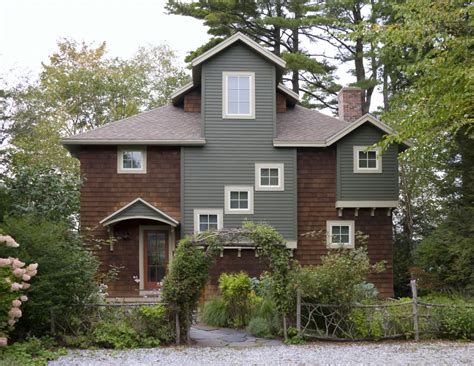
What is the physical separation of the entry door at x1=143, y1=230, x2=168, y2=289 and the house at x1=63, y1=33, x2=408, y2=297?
0.03m

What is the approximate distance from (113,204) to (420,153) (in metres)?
8.92

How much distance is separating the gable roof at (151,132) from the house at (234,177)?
0.03 m

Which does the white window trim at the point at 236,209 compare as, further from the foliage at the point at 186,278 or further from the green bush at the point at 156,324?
the green bush at the point at 156,324

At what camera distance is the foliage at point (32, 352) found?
8938mm

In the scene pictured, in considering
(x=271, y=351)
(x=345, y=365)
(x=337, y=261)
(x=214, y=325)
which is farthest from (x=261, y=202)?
(x=345, y=365)

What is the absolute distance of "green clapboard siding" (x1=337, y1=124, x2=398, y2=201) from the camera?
1888 centimetres

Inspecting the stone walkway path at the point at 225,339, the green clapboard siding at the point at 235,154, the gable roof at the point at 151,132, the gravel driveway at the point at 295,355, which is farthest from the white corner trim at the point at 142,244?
the gravel driveway at the point at 295,355

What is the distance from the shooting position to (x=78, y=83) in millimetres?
30094

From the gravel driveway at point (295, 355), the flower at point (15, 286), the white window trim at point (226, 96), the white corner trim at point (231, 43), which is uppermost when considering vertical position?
the white corner trim at point (231, 43)

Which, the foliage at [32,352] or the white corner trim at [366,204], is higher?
the white corner trim at [366,204]

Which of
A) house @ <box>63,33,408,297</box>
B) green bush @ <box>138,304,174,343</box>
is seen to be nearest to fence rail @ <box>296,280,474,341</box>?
green bush @ <box>138,304,174,343</box>

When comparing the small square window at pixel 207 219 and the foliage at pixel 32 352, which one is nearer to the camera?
the foliage at pixel 32 352

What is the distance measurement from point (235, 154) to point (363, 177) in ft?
13.0

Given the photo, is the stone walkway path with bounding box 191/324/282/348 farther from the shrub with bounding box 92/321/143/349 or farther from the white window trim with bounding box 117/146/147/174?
the white window trim with bounding box 117/146/147/174
